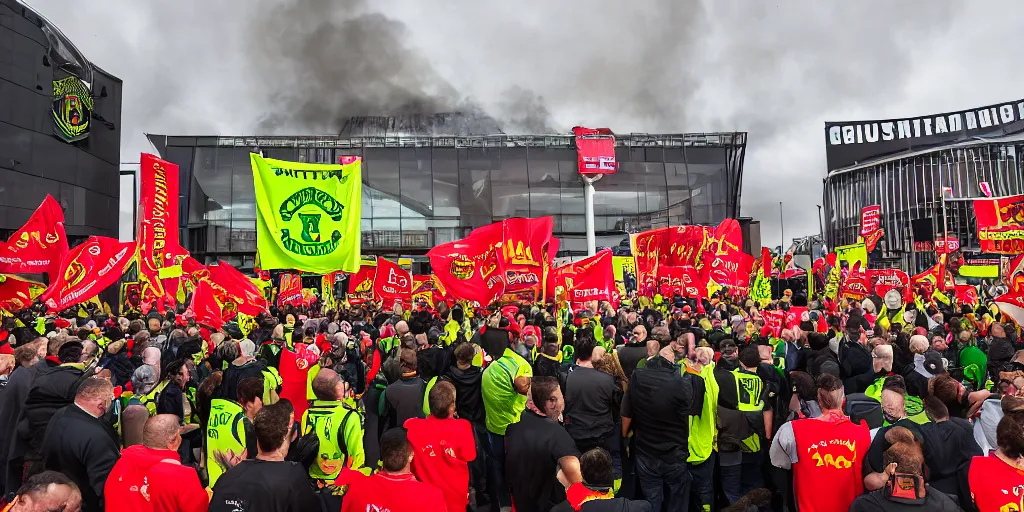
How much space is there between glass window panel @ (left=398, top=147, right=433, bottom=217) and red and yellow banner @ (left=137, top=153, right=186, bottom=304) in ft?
76.1

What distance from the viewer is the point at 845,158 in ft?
192

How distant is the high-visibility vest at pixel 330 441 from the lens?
14.1ft

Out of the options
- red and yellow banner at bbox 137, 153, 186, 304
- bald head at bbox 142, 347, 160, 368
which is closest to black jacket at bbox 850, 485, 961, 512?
bald head at bbox 142, 347, 160, 368

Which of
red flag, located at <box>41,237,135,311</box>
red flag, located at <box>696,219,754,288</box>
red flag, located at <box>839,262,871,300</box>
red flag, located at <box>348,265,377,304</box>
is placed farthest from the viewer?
red flag, located at <box>348,265,377,304</box>

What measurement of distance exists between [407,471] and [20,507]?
68.8 inches

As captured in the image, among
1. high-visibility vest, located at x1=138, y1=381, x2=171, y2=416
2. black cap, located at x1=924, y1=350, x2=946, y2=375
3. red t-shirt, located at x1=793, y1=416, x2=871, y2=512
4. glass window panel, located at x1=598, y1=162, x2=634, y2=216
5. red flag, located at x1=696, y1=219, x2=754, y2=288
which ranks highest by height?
glass window panel, located at x1=598, y1=162, x2=634, y2=216

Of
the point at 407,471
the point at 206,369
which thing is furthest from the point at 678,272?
the point at 407,471

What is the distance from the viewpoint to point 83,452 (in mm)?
4188

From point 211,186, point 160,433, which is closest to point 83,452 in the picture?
point 160,433

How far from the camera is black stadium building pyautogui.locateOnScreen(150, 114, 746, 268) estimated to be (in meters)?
38.3

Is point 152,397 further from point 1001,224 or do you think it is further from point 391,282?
point 1001,224

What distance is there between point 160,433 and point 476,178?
36494 mm

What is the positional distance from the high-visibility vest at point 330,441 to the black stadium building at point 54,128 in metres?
25.2

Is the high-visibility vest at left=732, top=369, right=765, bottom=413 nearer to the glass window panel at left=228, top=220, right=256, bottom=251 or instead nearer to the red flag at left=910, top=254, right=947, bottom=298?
the red flag at left=910, top=254, right=947, bottom=298
